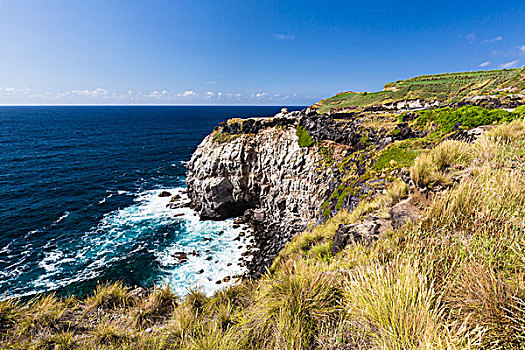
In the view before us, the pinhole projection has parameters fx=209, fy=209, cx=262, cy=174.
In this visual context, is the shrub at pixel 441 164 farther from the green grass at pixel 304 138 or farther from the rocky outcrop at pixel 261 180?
the green grass at pixel 304 138

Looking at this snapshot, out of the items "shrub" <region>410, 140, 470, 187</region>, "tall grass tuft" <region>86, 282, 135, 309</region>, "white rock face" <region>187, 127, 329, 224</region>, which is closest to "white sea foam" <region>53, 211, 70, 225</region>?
"white rock face" <region>187, 127, 329, 224</region>

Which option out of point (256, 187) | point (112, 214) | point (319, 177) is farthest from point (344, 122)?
point (112, 214)

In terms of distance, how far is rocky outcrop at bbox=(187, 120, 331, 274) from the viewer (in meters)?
23.9

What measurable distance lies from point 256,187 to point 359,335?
27.0m

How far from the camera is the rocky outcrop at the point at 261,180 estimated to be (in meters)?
23.9

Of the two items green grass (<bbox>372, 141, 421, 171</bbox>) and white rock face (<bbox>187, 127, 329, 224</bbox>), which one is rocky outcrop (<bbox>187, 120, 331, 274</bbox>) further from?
green grass (<bbox>372, 141, 421, 171</bbox>)

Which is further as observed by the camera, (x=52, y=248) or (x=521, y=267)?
(x=52, y=248)

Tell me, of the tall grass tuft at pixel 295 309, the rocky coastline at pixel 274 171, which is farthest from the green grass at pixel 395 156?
the tall grass tuft at pixel 295 309

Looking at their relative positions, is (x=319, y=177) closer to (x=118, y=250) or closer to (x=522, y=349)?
(x=522, y=349)

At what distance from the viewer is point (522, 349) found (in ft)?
6.59

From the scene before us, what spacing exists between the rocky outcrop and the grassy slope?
27.5m

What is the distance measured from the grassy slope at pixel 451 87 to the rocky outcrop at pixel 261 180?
2749 cm

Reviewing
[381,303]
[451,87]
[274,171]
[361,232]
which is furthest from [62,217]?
[451,87]

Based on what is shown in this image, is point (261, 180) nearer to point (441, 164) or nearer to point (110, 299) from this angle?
point (441, 164)
